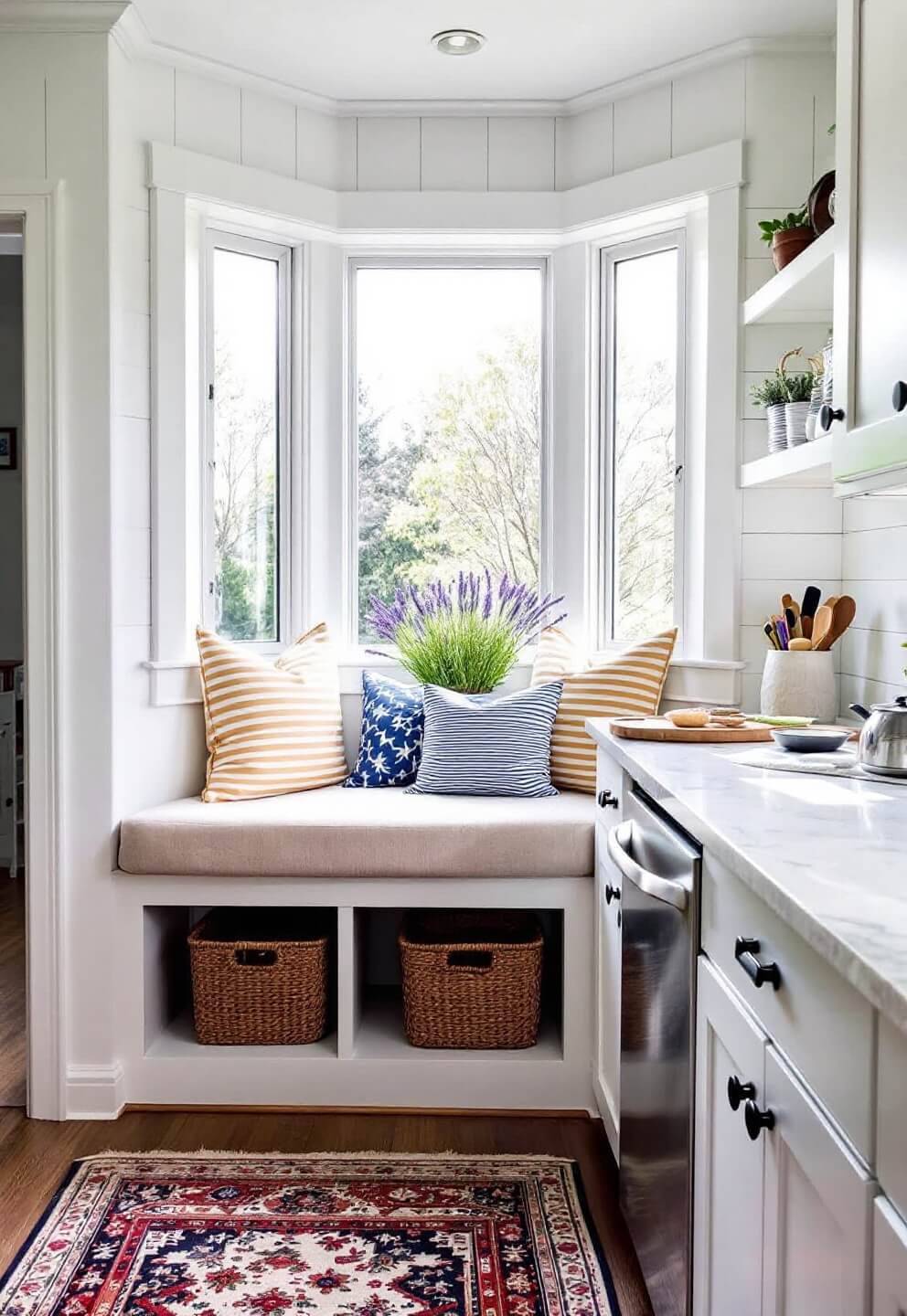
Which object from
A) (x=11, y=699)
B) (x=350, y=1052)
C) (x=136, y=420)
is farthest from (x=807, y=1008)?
(x=11, y=699)

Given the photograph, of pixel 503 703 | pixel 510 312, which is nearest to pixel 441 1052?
pixel 503 703

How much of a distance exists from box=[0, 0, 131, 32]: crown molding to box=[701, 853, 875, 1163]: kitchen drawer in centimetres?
248

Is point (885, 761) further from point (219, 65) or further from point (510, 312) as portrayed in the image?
point (219, 65)

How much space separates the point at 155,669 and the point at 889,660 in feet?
5.99

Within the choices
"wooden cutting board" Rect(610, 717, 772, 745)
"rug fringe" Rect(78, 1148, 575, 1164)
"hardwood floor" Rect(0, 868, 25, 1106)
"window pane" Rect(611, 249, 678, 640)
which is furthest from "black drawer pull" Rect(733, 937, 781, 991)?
"hardwood floor" Rect(0, 868, 25, 1106)

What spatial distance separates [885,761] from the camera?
1850 mm

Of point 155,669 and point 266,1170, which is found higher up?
point 155,669

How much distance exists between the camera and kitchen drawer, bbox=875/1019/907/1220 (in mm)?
844

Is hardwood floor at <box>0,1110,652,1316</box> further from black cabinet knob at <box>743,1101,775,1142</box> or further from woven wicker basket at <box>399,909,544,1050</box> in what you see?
black cabinet knob at <box>743,1101,775,1142</box>

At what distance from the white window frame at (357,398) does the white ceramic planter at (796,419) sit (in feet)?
3.14

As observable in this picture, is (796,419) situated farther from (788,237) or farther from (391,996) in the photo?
(391,996)

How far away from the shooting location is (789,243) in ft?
8.65

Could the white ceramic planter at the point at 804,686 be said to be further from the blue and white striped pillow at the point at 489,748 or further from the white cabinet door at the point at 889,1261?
the white cabinet door at the point at 889,1261

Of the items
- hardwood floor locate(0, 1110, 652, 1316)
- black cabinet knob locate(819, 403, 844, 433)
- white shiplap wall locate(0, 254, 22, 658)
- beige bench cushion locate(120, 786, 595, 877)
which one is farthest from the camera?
white shiplap wall locate(0, 254, 22, 658)
